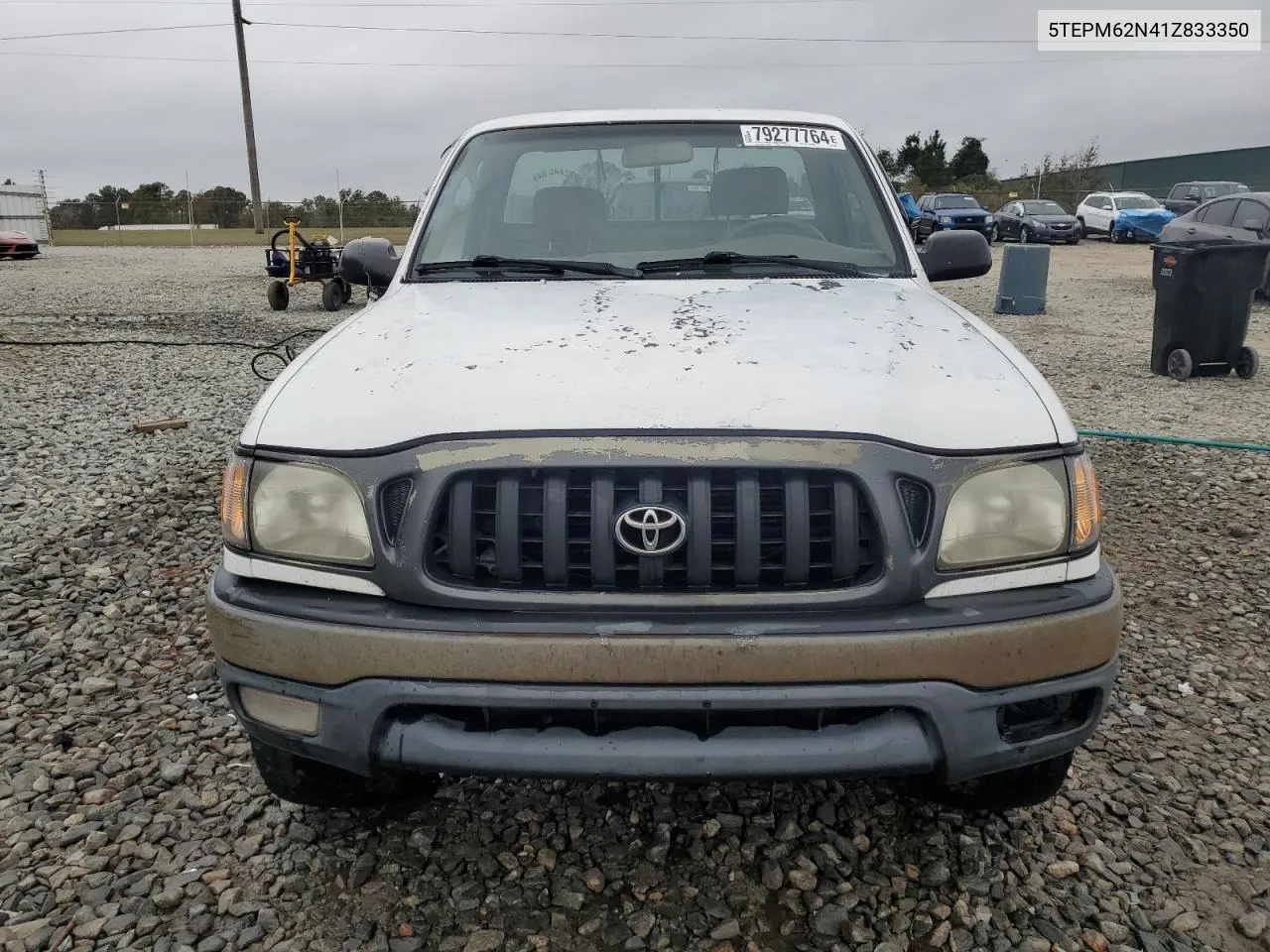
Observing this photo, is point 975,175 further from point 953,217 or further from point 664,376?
point 664,376

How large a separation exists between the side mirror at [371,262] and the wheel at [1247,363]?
8361 mm

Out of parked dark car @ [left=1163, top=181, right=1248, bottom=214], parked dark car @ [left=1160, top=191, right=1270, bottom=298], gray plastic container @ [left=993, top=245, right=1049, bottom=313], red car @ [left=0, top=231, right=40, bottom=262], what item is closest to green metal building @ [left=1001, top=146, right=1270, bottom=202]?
parked dark car @ [left=1163, top=181, right=1248, bottom=214]

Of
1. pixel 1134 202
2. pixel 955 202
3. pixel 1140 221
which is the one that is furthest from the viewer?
pixel 955 202

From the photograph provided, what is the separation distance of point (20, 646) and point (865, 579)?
3.18m

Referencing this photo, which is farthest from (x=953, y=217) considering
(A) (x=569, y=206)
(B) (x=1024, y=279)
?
(A) (x=569, y=206)

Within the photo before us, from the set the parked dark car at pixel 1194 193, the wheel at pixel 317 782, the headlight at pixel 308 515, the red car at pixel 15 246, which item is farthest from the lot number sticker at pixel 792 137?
the parked dark car at pixel 1194 193

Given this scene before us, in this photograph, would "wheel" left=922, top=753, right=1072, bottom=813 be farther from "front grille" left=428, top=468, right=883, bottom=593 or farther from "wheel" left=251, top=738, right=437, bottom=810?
"wheel" left=251, top=738, right=437, bottom=810

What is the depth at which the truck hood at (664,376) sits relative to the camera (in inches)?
74.2

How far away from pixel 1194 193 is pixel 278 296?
90.6ft

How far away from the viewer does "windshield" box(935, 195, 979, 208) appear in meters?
30.7

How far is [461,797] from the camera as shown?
255cm

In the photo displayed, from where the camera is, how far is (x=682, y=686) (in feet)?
5.80

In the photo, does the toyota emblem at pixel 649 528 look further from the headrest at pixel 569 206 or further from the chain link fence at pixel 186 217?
the chain link fence at pixel 186 217

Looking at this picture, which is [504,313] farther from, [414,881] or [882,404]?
[414,881]
